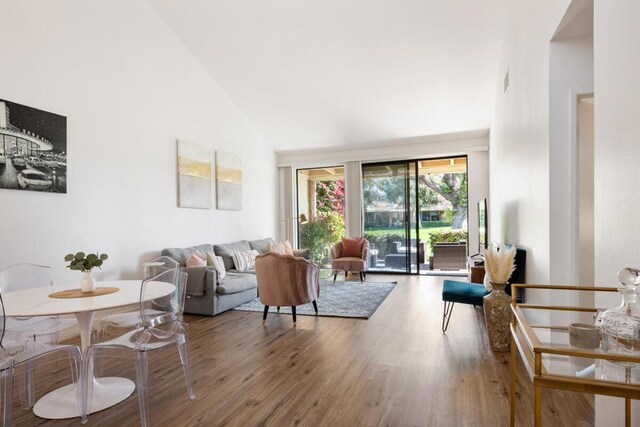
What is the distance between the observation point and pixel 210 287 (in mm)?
4516

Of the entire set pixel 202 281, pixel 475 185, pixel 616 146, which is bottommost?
pixel 202 281

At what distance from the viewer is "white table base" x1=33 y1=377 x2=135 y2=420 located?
7.52ft

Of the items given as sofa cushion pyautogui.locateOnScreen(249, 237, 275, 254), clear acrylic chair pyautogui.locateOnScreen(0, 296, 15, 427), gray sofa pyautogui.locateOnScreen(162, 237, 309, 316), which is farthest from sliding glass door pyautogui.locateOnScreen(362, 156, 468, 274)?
clear acrylic chair pyautogui.locateOnScreen(0, 296, 15, 427)

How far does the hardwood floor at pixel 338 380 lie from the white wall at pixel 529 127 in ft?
2.73

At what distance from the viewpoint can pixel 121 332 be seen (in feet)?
9.11

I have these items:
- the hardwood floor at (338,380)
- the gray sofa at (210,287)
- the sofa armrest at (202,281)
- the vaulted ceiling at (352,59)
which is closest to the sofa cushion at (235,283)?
the gray sofa at (210,287)

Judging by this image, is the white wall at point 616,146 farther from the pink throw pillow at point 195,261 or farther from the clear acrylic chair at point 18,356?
the pink throw pillow at point 195,261

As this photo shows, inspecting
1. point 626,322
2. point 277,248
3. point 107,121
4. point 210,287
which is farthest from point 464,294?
point 107,121

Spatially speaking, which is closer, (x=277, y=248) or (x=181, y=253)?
(x=181, y=253)

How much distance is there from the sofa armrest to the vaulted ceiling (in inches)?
136

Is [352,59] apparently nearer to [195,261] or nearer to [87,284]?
[195,261]

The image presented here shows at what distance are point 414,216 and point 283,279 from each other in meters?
4.47

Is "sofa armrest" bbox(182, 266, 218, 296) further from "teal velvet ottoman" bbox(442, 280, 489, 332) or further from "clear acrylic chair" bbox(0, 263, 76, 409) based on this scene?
"teal velvet ottoman" bbox(442, 280, 489, 332)

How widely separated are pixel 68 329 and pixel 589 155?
496 cm
